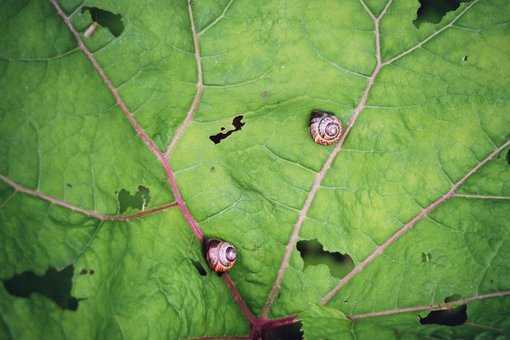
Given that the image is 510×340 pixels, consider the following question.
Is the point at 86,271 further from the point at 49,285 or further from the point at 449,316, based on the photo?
the point at 449,316

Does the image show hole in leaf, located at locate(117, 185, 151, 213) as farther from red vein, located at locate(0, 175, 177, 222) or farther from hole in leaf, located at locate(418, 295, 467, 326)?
hole in leaf, located at locate(418, 295, 467, 326)

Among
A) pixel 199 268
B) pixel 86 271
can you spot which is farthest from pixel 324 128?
pixel 86 271

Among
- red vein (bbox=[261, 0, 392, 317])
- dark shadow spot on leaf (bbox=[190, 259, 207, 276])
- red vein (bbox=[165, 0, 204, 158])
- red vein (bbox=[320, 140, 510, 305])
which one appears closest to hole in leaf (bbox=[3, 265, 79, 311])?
dark shadow spot on leaf (bbox=[190, 259, 207, 276])

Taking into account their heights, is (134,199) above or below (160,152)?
below

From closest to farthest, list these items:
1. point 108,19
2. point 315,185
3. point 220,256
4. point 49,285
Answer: point 49,285 < point 108,19 < point 220,256 < point 315,185

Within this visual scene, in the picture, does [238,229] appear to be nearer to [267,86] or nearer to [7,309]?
[267,86]

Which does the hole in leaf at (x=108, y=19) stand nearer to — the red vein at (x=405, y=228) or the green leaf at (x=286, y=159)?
the green leaf at (x=286, y=159)

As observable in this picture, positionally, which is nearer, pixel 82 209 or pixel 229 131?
pixel 82 209
